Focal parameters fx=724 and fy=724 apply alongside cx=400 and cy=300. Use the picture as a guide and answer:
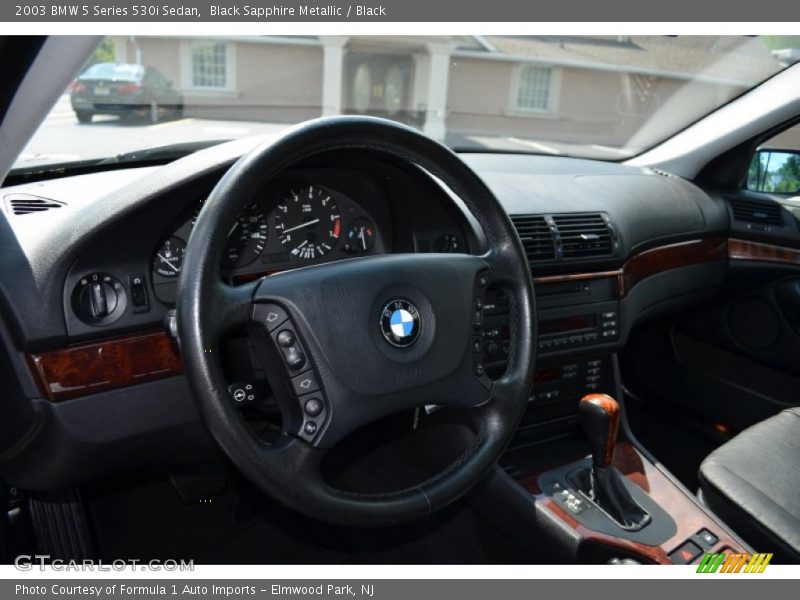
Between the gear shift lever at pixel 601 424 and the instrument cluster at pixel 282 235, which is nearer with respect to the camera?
the instrument cluster at pixel 282 235

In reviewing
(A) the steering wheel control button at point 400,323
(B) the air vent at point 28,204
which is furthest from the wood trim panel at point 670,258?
(B) the air vent at point 28,204

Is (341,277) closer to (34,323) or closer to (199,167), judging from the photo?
A: (199,167)

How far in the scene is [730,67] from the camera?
2873 mm

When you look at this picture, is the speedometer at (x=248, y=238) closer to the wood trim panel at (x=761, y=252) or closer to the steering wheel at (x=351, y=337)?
the steering wheel at (x=351, y=337)

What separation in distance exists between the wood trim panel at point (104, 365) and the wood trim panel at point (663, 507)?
110 cm

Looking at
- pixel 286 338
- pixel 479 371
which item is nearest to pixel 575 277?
pixel 479 371

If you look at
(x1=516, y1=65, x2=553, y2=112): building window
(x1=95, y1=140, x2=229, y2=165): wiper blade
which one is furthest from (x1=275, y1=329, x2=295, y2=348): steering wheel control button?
(x1=516, y1=65, x2=553, y2=112): building window

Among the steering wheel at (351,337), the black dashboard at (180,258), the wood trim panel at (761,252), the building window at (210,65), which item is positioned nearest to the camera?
the steering wheel at (351,337)

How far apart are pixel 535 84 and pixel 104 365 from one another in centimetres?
A: 479

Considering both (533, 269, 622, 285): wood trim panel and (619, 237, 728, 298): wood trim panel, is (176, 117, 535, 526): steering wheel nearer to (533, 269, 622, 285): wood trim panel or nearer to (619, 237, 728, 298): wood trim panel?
(533, 269, 622, 285): wood trim panel

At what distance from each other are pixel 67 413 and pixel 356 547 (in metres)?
1.15

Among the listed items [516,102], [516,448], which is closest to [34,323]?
[516,448]

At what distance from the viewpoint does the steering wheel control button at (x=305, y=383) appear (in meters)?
1.32

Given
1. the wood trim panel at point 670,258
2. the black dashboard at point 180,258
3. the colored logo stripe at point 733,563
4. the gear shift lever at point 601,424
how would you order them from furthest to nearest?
the wood trim panel at point 670,258, the gear shift lever at point 601,424, the colored logo stripe at point 733,563, the black dashboard at point 180,258
